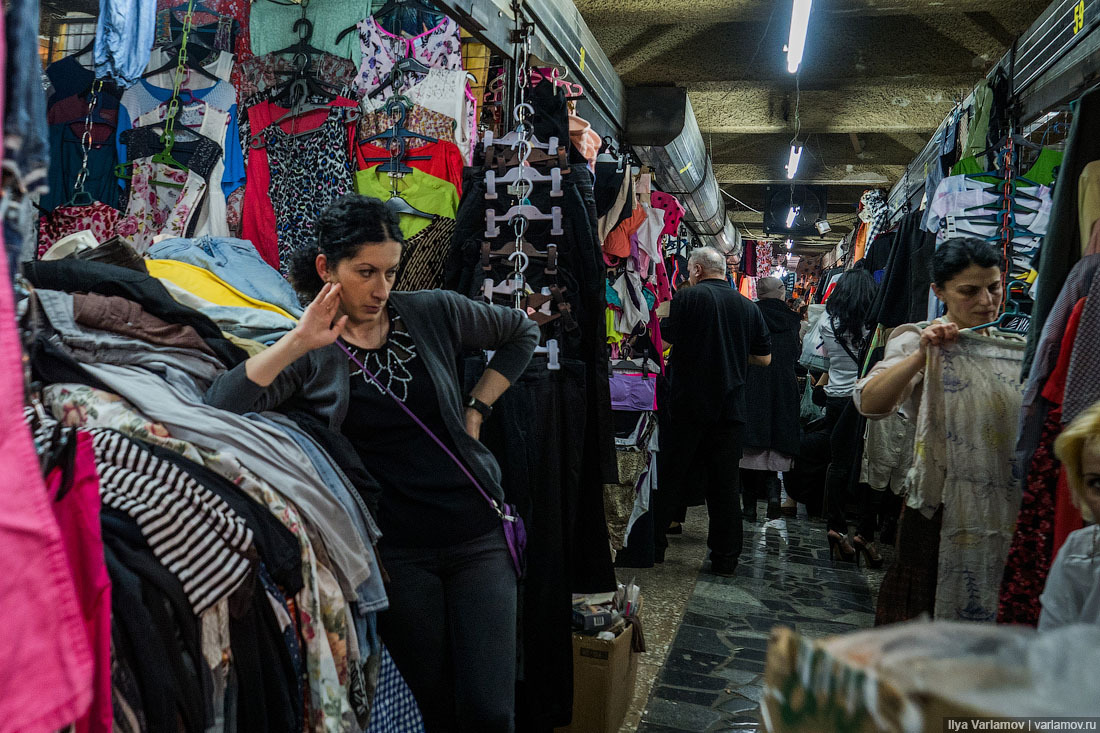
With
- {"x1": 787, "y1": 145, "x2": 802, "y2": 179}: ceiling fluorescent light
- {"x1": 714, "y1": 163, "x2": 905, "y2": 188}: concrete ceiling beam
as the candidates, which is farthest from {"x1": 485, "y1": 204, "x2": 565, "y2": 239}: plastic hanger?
{"x1": 714, "y1": 163, "x2": 905, "y2": 188}: concrete ceiling beam

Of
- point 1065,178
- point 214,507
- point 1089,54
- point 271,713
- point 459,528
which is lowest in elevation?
point 271,713

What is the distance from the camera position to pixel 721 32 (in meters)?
6.70

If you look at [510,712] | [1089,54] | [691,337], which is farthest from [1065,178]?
[691,337]

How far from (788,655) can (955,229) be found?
401 cm

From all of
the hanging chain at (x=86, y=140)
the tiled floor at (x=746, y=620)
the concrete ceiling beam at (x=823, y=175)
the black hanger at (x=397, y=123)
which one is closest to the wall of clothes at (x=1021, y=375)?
the tiled floor at (x=746, y=620)

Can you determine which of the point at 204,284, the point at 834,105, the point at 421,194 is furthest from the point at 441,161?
the point at 834,105

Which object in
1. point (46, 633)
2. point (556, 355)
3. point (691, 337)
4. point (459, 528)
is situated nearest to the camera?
point (46, 633)

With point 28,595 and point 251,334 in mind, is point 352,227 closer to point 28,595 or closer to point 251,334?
point 251,334

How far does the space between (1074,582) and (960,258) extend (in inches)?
58.0

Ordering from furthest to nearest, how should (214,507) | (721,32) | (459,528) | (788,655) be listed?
(721,32), (459,528), (214,507), (788,655)

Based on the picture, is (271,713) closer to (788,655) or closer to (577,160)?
(788,655)

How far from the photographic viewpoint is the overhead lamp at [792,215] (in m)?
10.6

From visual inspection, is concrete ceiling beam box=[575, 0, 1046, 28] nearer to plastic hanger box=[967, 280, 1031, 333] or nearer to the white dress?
plastic hanger box=[967, 280, 1031, 333]

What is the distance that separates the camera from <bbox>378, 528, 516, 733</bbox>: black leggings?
209 cm
